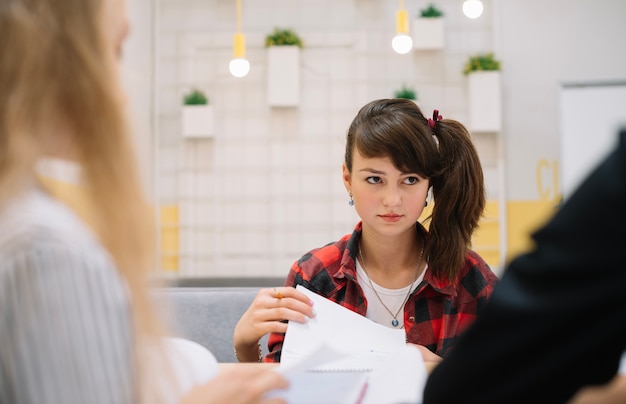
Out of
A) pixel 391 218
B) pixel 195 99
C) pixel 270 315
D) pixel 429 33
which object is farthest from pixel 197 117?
pixel 270 315

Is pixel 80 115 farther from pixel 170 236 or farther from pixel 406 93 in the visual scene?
pixel 170 236

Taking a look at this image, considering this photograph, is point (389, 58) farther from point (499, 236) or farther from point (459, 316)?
point (459, 316)

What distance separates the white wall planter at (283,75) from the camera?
4.95 m

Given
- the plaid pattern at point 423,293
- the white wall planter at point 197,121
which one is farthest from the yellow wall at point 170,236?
the plaid pattern at point 423,293

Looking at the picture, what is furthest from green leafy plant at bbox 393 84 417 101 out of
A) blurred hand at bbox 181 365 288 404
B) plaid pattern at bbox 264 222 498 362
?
blurred hand at bbox 181 365 288 404

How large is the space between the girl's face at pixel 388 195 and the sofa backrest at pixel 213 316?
613mm

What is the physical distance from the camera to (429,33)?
15.9ft

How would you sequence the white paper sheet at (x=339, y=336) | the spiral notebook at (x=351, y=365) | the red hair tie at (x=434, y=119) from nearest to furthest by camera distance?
1. the spiral notebook at (x=351, y=365)
2. the white paper sheet at (x=339, y=336)
3. the red hair tie at (x=434, y=119)

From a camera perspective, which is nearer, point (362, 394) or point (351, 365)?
point (362, 394)

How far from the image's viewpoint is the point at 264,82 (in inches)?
200

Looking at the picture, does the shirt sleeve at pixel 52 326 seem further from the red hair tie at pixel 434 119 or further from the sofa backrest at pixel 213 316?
the sofa backrest at pixel 213 316

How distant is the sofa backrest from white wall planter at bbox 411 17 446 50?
336cm

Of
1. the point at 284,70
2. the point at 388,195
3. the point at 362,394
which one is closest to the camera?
the point at 362,394

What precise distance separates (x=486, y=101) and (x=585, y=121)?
82 centimetres
